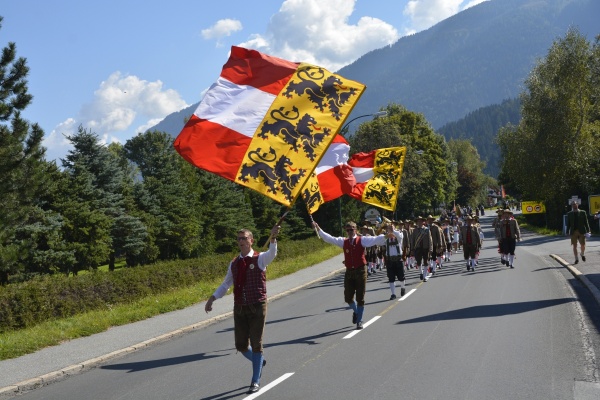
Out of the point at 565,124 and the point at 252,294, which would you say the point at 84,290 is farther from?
the point at 565,124

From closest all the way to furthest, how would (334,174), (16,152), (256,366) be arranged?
1. (256,366)
2. (334,174)
3. (16,152)

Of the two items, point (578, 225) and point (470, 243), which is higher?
point (578, 225)

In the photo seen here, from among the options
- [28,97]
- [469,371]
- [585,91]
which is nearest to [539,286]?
[469,371]

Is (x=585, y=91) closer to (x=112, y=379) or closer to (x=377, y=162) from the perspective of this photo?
(x=377, y=162)

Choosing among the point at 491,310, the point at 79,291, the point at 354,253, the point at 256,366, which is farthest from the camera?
the point at 79,291

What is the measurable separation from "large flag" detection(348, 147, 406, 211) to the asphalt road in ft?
8.43

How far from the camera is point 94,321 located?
1584 cm

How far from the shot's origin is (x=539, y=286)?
17.9m

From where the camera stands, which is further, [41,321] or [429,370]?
[41,321]

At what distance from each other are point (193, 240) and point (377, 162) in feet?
90.7

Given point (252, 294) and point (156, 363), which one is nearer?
point (252, 294)

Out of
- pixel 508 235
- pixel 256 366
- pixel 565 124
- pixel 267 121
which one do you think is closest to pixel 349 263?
pixel 267 121

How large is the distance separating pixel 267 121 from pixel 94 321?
8.23 meters

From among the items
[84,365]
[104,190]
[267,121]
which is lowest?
[84,365]
